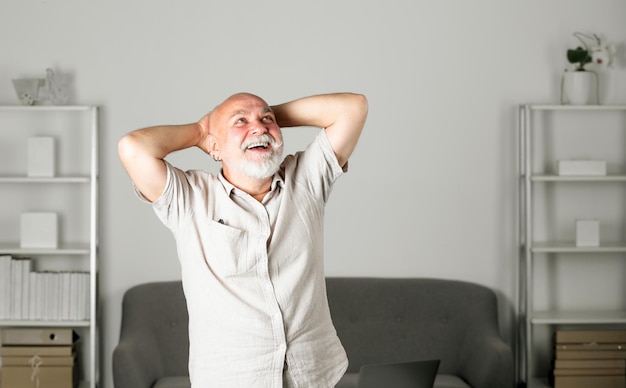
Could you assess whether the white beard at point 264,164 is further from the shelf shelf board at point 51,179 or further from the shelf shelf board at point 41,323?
the shelf shelf board at point 41,323

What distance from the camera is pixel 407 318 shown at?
15.0ft

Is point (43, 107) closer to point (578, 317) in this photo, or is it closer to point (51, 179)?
point (51, 179)

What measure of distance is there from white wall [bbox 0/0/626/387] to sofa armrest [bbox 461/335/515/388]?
19.7 inches

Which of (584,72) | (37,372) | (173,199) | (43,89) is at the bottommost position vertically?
(37,372)

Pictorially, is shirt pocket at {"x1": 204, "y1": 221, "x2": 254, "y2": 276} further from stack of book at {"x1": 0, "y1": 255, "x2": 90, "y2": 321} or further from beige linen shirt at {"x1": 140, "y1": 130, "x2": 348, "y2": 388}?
stack of book at {"x1": 0, "y1": 255, "x2": 90, "y2": 321}

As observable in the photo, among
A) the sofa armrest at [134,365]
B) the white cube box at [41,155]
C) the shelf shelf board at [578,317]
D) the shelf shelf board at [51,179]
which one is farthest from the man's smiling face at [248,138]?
the shelf shelf board at [578,317]

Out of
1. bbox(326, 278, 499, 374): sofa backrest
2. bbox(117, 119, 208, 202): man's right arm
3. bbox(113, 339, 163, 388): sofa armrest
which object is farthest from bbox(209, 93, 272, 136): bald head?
bbox(326, 278, 499, 374): sofa backrest

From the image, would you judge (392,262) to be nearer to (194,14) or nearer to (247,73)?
(247,73)

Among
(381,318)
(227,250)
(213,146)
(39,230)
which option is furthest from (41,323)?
(227,250)

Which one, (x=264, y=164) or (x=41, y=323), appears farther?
(x=41, y=323)

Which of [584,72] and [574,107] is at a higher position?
[584,72]

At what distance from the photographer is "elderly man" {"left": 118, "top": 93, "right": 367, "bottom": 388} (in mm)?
2080

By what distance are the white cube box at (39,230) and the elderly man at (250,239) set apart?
2451mm

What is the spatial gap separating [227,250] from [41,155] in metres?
2.67
